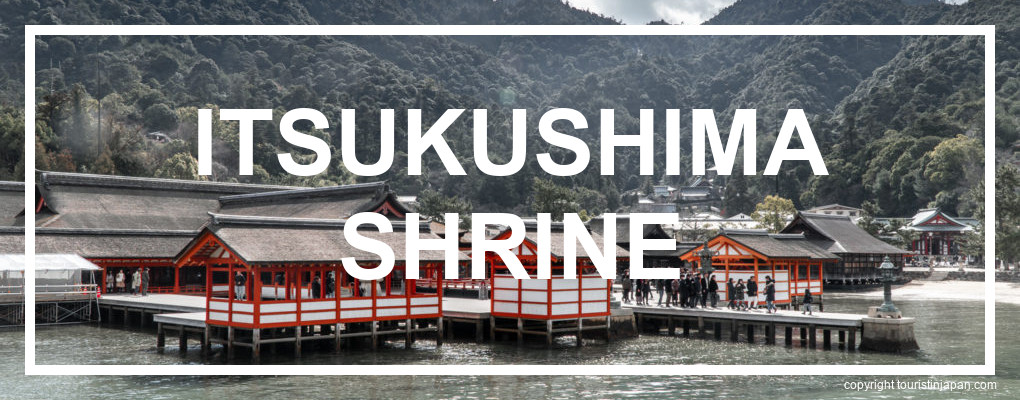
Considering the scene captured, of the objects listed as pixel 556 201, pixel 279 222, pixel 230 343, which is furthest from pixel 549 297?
pixel 556 201

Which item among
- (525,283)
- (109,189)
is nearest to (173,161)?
(109,189)

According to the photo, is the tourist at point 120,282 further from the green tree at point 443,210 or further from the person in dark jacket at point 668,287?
the green tree at point 443,210

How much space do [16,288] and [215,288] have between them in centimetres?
820

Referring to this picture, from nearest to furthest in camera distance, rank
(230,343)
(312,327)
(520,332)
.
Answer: (230,343)
(312,327)
(520,332)

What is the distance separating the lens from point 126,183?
50062 millimetres

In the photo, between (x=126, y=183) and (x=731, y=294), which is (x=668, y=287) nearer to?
(x=731, y=294)

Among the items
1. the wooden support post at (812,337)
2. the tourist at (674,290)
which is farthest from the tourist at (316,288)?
the wooden support post at (812,337)

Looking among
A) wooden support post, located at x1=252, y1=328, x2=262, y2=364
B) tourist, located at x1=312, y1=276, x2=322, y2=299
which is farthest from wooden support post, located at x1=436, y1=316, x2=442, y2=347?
wooden support post, located at x1=252, y1=328, x2=262, y2=364

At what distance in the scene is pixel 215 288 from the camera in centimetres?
4244

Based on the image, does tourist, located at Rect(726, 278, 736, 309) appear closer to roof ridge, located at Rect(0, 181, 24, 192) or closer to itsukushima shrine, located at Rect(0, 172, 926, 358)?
itsukushima shrine, located at Rect(0, 172, 926, 358)

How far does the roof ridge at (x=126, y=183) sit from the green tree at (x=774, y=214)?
4939cm

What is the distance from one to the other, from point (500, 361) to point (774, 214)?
66.1m

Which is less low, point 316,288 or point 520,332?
point 316,288

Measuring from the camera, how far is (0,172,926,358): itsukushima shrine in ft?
85.0
